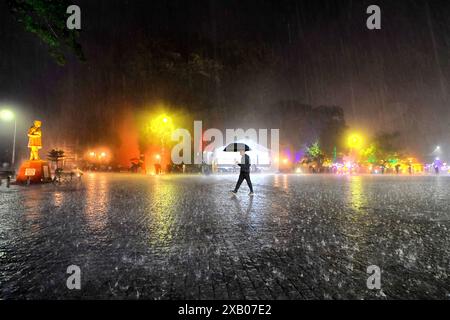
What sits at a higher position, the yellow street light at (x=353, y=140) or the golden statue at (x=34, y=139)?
the yellow street light at (x=353, y=140)

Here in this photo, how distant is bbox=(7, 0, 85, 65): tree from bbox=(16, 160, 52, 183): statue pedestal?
357 inches

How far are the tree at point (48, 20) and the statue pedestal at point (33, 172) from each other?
9.07 m

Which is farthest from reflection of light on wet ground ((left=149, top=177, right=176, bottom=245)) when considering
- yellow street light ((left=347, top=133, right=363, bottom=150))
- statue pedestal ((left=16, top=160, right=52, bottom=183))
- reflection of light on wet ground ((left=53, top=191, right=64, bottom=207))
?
yellow street light ((left=347, top=133, right=363, bottom=150))

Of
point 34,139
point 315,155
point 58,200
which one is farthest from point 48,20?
point 315,155

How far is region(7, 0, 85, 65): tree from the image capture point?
7.45 m

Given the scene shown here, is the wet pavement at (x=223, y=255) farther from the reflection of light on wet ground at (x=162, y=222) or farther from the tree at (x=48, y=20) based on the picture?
the tree at (x=48, y=20)

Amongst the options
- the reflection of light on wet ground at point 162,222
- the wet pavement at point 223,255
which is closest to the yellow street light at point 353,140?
the wet pavement at point 223,255

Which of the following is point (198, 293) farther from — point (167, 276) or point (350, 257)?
point (350, 257)

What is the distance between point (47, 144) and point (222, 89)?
2334 centimetres

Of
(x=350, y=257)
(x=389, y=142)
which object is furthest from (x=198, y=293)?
(x=389, y=142)

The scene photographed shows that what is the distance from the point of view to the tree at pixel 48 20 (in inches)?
293

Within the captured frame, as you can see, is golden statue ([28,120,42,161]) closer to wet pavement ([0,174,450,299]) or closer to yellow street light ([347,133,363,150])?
wet pavement ([0,174,450,299])

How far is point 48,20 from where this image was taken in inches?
309

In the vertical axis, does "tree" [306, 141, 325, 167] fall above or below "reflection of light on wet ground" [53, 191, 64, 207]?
above
